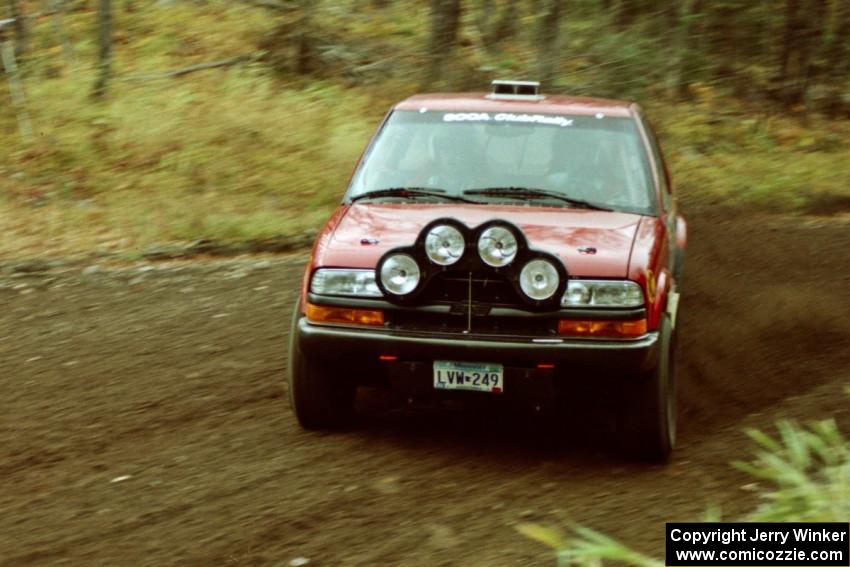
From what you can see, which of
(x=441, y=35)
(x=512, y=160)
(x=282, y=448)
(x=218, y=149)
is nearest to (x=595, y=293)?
(x=512, y=160)

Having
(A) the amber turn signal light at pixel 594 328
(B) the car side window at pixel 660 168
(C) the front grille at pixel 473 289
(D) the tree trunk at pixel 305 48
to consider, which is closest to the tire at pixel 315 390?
(C) the front grille at pixel 473 289

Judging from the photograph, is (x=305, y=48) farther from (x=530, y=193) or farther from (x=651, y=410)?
(x=651, y=410)

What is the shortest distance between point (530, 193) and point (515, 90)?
131 centimetres

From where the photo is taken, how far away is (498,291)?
5.61m

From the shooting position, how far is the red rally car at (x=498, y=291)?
553 centimetres

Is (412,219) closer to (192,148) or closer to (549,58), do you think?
(192,148)

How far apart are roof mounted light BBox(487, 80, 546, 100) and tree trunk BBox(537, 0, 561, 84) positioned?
815cm

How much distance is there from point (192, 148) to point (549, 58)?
4.99 metres

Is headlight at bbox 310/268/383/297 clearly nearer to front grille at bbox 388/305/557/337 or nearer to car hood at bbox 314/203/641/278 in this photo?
car hood at bbox 314/203/641/278

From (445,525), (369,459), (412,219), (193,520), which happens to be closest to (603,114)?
(412,219)

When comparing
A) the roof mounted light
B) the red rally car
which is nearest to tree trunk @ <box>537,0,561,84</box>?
the roof mounted light

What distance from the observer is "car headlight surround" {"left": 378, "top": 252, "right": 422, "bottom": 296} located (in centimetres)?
560

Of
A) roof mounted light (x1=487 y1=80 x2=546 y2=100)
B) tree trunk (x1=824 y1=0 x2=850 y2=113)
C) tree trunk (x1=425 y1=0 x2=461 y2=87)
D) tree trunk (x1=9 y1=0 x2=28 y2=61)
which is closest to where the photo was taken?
roof mounted light (x1=487 y1=80 x2=546 y2=100)

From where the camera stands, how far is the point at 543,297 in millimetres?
5473
